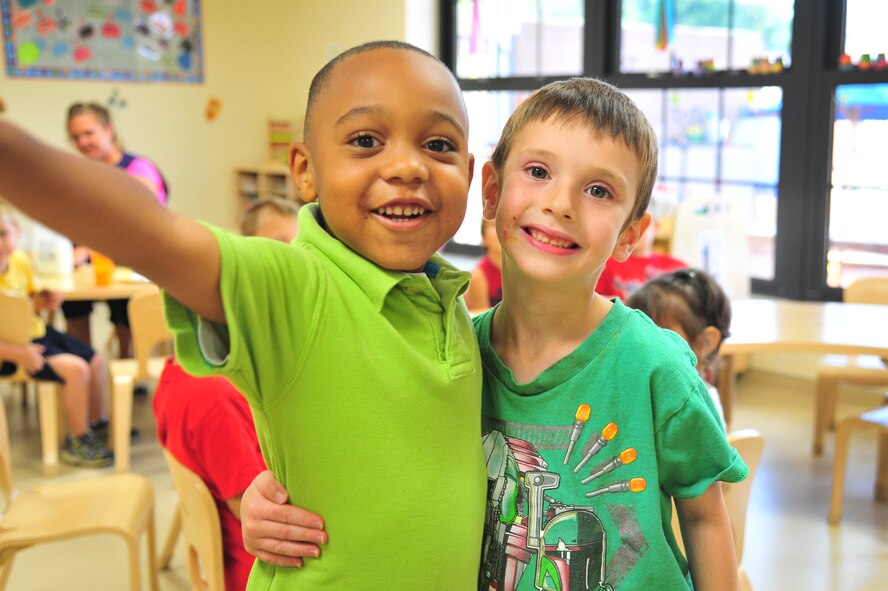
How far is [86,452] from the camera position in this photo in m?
4.00

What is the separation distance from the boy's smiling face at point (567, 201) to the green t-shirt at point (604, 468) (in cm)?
10

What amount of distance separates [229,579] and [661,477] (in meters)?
1.17

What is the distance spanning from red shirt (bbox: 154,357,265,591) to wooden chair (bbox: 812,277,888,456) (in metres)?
3.12

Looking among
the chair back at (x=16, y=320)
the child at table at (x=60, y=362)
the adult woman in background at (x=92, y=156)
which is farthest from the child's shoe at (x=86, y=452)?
the adult woman in background at (x=92, y=156)

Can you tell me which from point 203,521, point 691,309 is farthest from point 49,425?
point 691,309

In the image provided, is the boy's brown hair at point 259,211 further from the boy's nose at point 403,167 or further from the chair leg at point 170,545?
the boy's nose at point 403,167

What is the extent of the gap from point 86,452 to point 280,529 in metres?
3.51

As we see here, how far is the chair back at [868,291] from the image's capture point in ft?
13.4

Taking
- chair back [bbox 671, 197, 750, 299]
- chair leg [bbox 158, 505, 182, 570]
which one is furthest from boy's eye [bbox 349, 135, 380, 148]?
chair back [bbox 671, 197, 750, 299]

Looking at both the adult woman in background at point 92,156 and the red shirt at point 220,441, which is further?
the adult woman in background at point 92,156

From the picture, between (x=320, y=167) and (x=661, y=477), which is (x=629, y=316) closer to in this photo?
(x=661, y=477)

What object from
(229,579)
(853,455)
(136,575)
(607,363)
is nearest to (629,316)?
(607,363)

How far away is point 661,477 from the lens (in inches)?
38.3

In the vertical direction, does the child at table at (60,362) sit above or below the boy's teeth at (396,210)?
below
